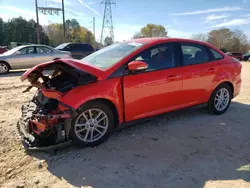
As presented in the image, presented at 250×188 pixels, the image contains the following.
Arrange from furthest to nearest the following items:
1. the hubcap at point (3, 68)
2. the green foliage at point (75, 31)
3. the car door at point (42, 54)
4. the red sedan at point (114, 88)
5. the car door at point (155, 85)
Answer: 1. the green foliage at point (75, 31)
2. the car door at point (42, 54)
3. the hubcap at point (3, 68)
4. the car door at point (155, 85)
5. the red sedan at point (114, 88)

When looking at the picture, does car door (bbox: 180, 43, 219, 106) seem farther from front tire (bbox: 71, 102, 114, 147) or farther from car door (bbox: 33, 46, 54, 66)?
car door (bbox: 33, 46, 54, 66)

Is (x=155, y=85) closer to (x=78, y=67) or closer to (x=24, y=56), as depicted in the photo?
(x=78, y=67)

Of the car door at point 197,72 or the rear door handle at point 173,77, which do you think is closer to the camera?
the rear door handle at point 173,77

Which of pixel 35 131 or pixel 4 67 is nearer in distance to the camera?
pixel 35 131

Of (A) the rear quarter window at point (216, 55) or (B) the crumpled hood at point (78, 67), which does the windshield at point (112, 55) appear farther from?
(A) the rear quarter window at point (216, 55)

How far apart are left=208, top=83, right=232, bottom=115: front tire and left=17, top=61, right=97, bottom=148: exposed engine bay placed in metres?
2.79

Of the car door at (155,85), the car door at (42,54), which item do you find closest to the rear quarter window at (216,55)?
the car door at (155,85)

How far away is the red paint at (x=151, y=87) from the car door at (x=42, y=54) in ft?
30.8

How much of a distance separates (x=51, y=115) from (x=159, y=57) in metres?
2.12

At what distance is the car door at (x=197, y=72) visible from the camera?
4352 millimetres

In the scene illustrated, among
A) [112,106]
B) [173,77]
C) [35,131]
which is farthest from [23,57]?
[173,77]

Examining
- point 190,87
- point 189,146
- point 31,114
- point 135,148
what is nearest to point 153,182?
point 135,148

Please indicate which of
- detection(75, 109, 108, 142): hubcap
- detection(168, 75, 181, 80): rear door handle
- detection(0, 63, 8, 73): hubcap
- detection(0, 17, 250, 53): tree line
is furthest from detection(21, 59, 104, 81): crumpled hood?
detection(0, 17, 250, 53): tree line

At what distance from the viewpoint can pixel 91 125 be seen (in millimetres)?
3465
